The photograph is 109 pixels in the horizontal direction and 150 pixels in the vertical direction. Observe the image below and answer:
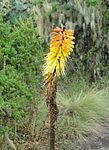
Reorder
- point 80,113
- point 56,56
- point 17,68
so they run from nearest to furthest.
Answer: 1. point 56,56
2. point 17,68
3. point 80,113

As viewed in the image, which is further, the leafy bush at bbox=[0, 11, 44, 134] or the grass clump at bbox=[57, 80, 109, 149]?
the grass clump at bbox=[57, 80, 109, 149]

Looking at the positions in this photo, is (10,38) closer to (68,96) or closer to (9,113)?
(9,113)

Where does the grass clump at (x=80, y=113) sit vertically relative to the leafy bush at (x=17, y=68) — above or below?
below

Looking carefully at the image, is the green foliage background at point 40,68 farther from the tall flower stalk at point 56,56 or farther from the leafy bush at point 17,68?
the tall flower stalk at point 56,56

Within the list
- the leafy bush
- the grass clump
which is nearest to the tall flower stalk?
the leafy bush

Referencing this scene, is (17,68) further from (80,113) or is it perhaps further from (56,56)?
(80,113)

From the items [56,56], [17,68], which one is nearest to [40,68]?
[17,68]

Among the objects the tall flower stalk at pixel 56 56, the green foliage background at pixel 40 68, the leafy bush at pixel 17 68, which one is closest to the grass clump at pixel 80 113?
the green foliage background at pixel 40 68

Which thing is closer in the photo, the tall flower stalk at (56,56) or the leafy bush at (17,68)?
the tall flower stalk at (56,56)

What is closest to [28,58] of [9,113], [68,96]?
[9,113]

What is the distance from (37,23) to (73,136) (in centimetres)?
172

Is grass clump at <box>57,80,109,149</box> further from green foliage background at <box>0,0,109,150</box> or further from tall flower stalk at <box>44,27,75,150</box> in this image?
tall flower stalk at <box>44,27,75,150</box>

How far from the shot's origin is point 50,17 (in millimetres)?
6973

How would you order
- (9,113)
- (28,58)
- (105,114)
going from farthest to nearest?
(105,114), (28,58), (9,113)
